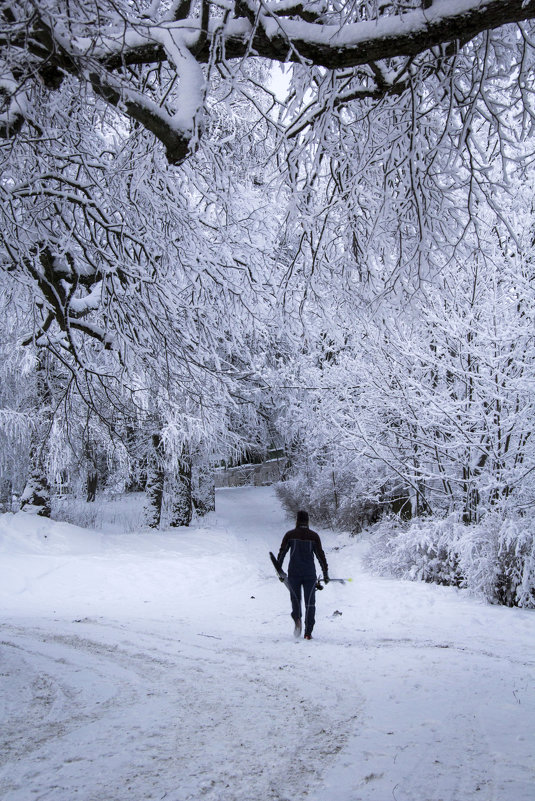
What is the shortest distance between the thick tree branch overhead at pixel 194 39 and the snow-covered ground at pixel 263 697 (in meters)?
3.37

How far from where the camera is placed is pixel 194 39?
312 centimetres

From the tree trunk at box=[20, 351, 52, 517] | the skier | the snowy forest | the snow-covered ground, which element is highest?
the snowy forest

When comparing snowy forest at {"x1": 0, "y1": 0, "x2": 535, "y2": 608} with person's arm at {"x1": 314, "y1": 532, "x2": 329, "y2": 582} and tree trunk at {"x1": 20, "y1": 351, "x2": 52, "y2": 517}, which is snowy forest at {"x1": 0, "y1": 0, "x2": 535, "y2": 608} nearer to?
tree trunk at {"x1": 20, "y1": 351, "x2": 52, "y2": 517}

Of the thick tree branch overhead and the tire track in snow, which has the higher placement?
the thick tree branch overhead

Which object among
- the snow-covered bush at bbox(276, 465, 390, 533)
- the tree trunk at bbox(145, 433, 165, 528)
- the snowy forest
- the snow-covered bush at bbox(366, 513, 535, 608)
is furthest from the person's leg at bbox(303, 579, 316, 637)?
the tree trunk at bbox(145, 433, 165, 528)

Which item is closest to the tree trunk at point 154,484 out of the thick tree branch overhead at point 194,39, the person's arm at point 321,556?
the person's arm at point 321,556

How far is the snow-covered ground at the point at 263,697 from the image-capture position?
3.01m

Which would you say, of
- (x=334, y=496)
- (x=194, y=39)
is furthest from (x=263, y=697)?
(x=334, y=496)

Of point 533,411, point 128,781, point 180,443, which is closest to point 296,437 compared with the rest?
point 180,443

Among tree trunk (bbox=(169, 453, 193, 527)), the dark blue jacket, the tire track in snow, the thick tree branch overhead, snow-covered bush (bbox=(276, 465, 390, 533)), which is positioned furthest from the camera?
tree trunk (bbox=(169, 453, 193, 527))

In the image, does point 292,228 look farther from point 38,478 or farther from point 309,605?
point 38,478

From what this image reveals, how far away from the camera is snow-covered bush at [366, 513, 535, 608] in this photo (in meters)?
7.91

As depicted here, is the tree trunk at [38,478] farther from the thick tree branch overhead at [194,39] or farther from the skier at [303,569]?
the thick tree branch overhead at [194,39]

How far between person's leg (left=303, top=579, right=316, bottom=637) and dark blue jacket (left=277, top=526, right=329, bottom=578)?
9 cm
